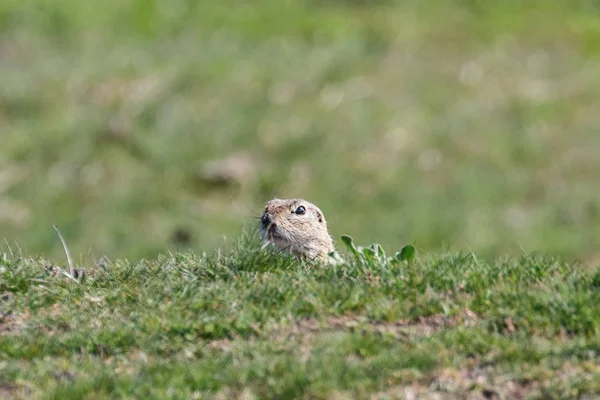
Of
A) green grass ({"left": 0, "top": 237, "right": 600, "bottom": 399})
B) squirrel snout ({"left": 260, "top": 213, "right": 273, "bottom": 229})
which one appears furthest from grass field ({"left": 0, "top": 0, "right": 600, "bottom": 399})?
squirrel snout ({"left": 260, "top": 213, "right": 273, "bottom": 229})

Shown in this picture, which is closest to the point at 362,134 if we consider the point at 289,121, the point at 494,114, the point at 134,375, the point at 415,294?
the point at 289,121

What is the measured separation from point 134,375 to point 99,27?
1586 centimetres

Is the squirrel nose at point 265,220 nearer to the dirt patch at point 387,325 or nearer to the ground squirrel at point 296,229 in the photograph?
the ground squirrel at point 296,229

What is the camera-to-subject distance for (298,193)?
16969mm

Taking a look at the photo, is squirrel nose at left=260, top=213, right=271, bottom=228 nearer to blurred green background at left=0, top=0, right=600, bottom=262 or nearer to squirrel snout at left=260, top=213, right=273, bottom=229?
squirrel snout at left=260, top=213, right=273, bottom=229

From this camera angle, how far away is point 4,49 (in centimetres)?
2045

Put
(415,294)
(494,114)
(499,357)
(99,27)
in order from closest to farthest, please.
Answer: (499,357) → (415,294) → (494,114) → (99,27)

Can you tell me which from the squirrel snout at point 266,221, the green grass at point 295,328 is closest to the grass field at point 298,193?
the green grass at point 295,328

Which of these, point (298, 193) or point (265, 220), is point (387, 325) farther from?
point (298, 193)

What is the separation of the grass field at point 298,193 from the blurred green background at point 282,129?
1.7 inches

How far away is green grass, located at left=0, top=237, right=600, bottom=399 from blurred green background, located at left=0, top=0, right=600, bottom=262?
7499 millimetres

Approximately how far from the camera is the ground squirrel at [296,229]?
336 inches

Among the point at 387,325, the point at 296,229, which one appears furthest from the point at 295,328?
the point at 296,229

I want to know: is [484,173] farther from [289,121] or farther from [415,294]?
[415,294]
